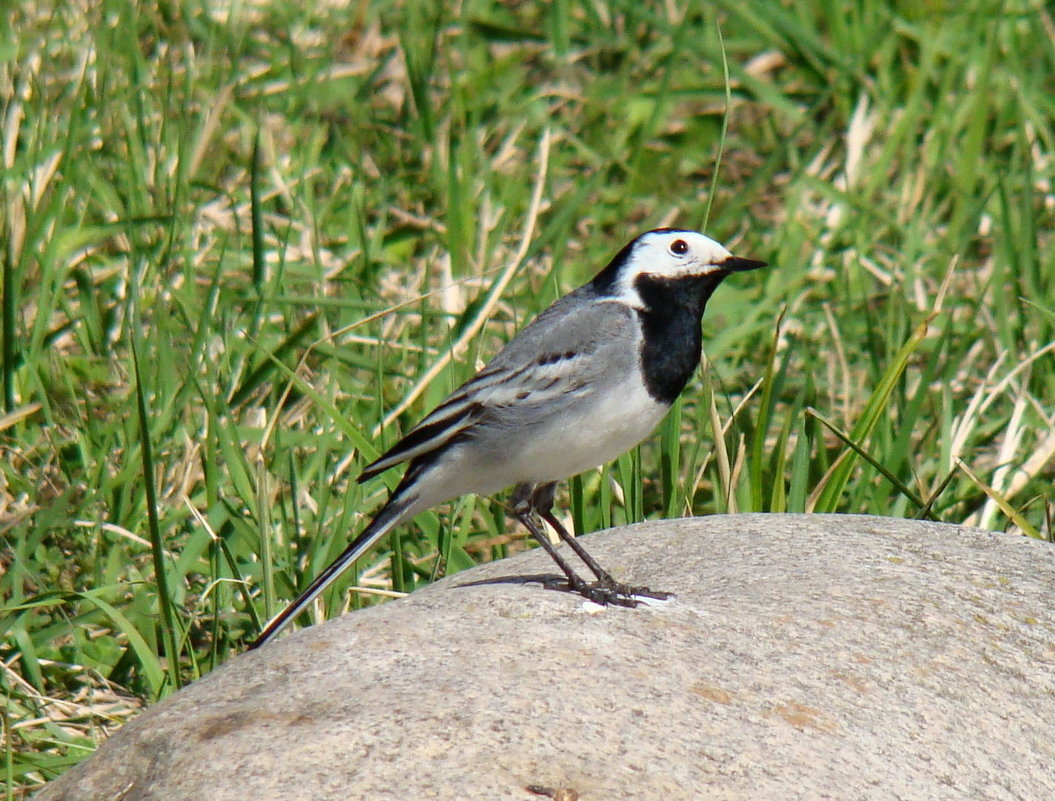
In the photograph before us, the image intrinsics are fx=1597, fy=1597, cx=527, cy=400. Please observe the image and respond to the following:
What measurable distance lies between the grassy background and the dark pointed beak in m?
0.18

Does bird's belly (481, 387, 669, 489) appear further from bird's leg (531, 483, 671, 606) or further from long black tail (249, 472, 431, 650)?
long black tail (249, 472, 431, 650)

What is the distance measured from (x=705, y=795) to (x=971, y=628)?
872mm

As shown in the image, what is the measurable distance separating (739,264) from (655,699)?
179 cm

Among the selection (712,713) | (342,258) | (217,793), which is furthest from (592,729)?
(342,258)

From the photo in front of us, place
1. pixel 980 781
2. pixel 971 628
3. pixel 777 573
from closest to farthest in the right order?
pixel 980 781, pixel 971 628, pixel 777 573

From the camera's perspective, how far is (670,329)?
411 centimetres

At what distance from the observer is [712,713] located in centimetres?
266

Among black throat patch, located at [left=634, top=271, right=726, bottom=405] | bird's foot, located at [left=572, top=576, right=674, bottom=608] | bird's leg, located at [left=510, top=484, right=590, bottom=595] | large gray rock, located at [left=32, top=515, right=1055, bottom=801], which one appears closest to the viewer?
large gray rock, located at [left=32, top=515, right=1055, bottom=801]

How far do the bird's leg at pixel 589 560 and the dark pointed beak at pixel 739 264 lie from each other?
74 cm

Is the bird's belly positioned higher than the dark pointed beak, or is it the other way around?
the dark pointed beak

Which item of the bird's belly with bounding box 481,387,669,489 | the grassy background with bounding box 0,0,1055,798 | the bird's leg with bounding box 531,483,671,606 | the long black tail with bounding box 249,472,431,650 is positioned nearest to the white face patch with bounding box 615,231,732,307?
the grassy background with bounding box 0,0,1055,798

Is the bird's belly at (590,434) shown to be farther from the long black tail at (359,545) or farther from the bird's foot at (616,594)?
the bird's foot at (616,594)

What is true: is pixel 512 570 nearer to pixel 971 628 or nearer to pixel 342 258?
pixel 971 628

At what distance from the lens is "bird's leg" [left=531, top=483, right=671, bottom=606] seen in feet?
11.0
